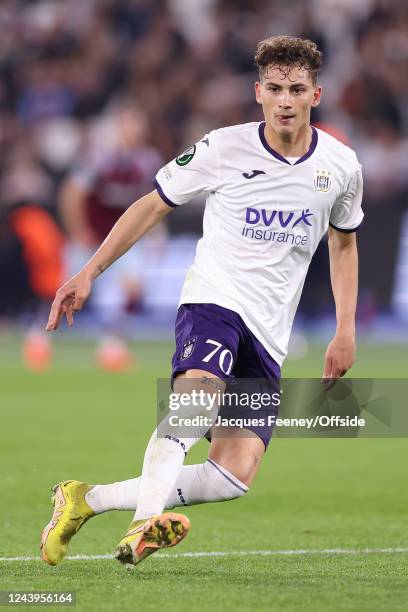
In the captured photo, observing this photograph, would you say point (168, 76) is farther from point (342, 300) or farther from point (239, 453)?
point (239, 453)

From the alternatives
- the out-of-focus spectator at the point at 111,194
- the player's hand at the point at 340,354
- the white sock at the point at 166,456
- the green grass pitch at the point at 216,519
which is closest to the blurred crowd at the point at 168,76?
the out-of-focus spectator at the point at 111,194

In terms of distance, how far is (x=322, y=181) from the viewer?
550 cm

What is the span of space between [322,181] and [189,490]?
1.33 m

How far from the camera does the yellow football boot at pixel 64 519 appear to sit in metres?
5.29

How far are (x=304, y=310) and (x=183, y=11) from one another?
18.8ft

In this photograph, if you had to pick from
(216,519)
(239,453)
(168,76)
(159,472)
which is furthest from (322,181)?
(168,76)

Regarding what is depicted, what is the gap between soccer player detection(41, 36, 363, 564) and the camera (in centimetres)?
534

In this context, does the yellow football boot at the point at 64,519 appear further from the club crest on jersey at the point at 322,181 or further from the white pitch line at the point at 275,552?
the club crest on jersey at the point at 322,181

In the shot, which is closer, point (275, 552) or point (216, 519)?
point (275, 552)

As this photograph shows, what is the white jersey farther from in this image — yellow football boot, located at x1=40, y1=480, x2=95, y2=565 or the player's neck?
yellow football boot, located at x1=40, y1=480, x2=95, y2=565

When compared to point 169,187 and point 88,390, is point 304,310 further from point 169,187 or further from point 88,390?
point 169,187

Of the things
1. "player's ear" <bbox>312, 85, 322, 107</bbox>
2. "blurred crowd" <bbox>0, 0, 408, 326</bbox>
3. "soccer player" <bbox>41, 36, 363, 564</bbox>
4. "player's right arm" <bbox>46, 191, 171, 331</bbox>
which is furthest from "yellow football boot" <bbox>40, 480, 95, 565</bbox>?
"blurred crowd" <bbox>0, 0, 408, 326</bbox>

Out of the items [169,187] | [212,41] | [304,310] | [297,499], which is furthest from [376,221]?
[169,187]

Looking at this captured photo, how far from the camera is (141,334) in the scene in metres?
18.3
